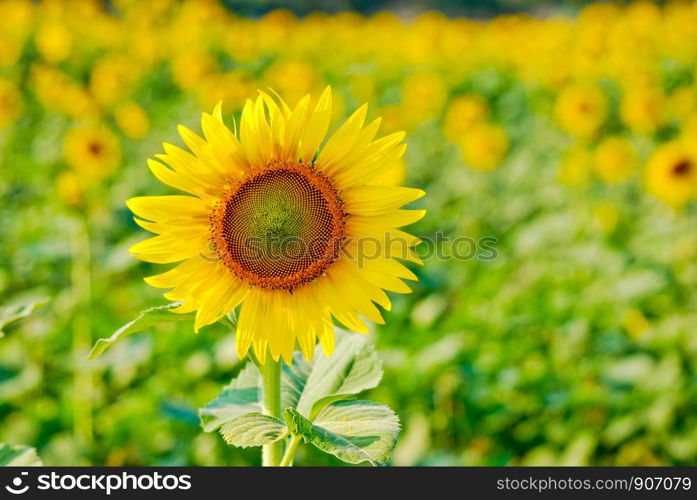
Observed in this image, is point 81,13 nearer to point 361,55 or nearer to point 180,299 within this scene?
point 361,55

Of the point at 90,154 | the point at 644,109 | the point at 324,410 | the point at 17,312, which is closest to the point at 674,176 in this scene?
the point at 644,109

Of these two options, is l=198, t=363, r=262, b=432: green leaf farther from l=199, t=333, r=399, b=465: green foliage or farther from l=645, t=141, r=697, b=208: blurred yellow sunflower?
l=645, t=141, r=697, b=208: blurred yellow sunflower

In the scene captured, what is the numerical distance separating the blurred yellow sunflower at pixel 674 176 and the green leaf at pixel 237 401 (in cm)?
326

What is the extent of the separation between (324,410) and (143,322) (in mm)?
353

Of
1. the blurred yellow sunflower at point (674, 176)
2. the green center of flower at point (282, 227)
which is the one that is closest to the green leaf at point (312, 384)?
the green center of flower at point (282, 227)

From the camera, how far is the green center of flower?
1.35 meters

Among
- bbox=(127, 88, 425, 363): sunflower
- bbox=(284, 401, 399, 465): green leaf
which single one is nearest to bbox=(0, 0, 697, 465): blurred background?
bbox=(127, 88, 425, 363): sunflower

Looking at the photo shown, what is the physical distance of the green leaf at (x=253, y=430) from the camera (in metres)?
1.10

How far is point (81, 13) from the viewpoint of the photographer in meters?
9.19

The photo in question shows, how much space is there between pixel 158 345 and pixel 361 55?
20.9 feet

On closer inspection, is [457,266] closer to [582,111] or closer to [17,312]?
[582,111]

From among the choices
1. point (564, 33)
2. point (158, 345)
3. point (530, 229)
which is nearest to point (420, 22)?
point (564, 33)

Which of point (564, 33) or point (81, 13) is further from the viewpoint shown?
point (81, 13)

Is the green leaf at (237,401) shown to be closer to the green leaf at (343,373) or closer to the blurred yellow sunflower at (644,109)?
the green leaf at (343,373)
